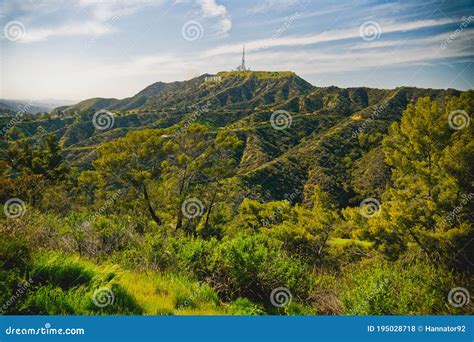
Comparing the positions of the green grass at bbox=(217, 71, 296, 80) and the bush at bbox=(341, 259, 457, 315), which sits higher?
the green grass at bbox=(217, 71, 296, 80)

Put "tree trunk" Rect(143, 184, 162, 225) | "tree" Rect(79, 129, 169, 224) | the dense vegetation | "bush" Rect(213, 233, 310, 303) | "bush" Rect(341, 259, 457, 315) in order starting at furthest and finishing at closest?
1. "tree" Rect(79, 129, 169, 224)
2. "tree trunk" Rect(143, 184, 162, 225)
3. "bush" Rect(213, 233, 310, 303)
4. "bush" Rect(341, 259, 457, 315)
5. the dense vegetation

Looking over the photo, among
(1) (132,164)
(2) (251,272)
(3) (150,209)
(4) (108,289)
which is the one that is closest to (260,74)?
(1) (132,164)

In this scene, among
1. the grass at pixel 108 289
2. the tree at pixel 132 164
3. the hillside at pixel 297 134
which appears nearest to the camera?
the grass at pixel 108 289

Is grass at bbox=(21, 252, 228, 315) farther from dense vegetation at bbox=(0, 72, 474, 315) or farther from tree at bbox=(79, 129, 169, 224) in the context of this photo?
tree at bbox=(79, 129, 169, 224)

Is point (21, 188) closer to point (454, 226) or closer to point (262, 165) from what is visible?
point (454, 226)

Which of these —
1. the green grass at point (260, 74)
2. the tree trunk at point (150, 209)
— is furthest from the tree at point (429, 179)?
the green grass at point (260, 74)

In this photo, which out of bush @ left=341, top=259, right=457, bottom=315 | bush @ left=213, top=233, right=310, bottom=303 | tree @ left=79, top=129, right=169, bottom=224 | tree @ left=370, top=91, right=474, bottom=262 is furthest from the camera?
tree @ left=79, top=129, right=169, bottom=224

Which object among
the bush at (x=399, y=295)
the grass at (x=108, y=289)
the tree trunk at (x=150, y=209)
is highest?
the grass at (x=108, y=289)

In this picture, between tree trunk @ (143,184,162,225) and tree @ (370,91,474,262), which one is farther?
tree trunk @ (143,184,162,225)

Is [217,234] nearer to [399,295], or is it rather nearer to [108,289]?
[399,295]

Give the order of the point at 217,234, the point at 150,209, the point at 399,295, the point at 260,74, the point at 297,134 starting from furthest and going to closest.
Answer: the point at 260,74, the point at 297,134, the point at 150,209, the point at 217,234, the point at 399,295

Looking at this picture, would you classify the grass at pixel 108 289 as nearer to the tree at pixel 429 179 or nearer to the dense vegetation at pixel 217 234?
the dense vegetation at pixel 217 234

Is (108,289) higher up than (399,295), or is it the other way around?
(108,289)

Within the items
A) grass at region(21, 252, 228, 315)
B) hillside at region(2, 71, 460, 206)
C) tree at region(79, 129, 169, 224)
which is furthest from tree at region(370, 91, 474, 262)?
hillside at region(2, 71, 460, 206)
